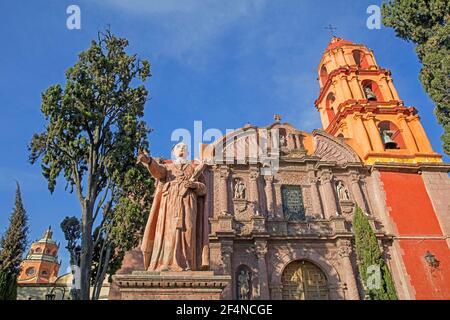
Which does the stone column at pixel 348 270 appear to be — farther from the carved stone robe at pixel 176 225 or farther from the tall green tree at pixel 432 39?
the carved stone robe at pixel 176 225

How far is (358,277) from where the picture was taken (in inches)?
573

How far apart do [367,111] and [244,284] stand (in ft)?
38.8

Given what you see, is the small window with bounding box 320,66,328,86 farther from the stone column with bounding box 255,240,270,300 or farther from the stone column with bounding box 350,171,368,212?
the stone column with bounding box 255,240,270,300

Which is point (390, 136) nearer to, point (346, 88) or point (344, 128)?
point (344, 128)

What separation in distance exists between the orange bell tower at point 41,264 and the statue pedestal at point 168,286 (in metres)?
40.7

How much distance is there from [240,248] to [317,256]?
3287 millimetres

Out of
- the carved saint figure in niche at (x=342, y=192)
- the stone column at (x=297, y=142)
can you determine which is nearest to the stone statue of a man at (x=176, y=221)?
the carved saint figure in niche at (x=342, y=192)

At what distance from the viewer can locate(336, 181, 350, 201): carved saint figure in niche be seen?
1702 cm

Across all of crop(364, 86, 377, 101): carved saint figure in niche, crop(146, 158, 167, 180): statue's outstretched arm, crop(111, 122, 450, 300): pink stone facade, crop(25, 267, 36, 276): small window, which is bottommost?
crop(146, 158, 167, 180): statue's outstretched arm

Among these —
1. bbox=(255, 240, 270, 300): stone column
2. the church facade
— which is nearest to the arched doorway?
the church facade

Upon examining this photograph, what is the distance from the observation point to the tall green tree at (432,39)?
1146 cm

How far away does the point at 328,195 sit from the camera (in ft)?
55.4

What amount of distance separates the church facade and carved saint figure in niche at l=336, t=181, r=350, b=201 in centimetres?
6

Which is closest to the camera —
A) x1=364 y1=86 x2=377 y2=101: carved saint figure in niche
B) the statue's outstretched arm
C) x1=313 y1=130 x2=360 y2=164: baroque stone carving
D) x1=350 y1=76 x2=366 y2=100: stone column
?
the statue's outstretched arm
